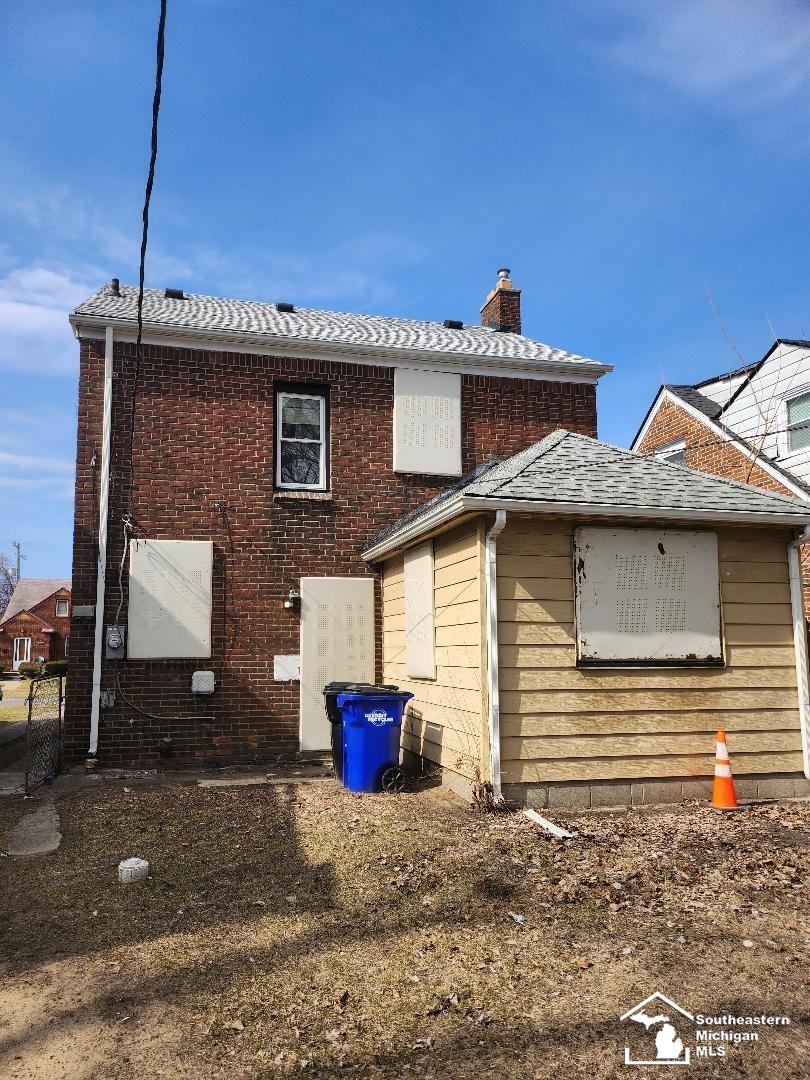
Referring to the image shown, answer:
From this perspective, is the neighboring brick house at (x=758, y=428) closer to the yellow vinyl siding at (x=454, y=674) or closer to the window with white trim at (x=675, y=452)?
the window with white trim at (x=675, y=452)

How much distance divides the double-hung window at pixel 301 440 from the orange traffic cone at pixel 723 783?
259 inches

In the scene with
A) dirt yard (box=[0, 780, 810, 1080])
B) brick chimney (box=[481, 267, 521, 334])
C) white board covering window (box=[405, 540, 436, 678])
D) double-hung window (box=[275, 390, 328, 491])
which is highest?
brick chimney (box=[481, 267, 521, 334])

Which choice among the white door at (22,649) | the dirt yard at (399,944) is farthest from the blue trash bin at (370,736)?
the white door at (22,649)

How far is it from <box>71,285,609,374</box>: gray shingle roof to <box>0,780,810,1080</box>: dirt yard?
23.5 ft

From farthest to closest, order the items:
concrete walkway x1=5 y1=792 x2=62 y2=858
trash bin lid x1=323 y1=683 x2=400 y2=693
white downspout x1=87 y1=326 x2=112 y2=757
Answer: white downspout x1=87 y1=326 x2=112 y2=757 < trash bin lid x1=323 y1=683 x2=400 y2=693 < concrete walkway x1=5 y1=792 x2=62 y2=858

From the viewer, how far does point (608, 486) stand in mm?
8141

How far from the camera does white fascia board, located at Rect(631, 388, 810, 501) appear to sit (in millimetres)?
13641

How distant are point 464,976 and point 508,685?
353 centimetres

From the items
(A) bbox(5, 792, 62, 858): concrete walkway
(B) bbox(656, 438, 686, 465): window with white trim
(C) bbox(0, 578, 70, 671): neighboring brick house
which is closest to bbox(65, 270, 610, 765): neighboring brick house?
(A) bbox(5, 792, 62, 858): concrete walkway

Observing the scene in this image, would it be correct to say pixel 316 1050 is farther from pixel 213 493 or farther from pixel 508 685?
pixel 213 493

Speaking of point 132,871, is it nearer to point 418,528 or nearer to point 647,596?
point 418,528

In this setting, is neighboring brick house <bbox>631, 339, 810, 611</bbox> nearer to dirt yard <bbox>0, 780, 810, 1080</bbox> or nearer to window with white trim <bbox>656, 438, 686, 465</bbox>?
window with white trim <bbox>656, 438, 686, 465</bbox>

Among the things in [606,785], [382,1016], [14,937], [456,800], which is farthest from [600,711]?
[14,937]

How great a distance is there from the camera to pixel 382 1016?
3.71 m
